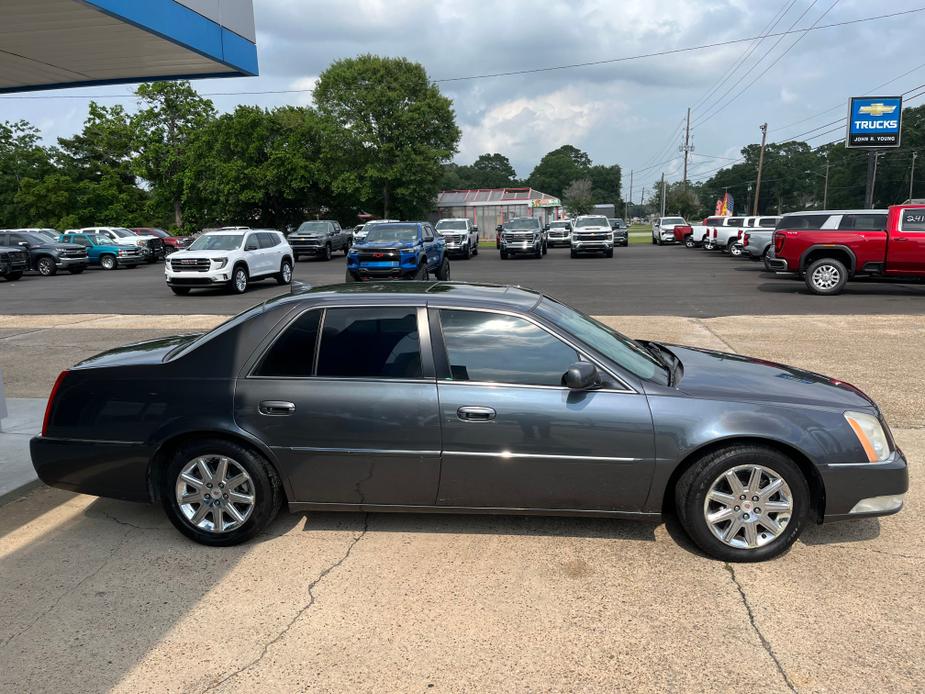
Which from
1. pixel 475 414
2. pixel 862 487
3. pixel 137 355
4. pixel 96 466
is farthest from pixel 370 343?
pixel 862 487

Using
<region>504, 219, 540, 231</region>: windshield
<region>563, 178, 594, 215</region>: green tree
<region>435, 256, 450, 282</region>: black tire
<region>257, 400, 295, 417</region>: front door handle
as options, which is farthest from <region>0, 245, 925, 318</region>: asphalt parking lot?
<region>563, 178, 594, 215</region>: green tree

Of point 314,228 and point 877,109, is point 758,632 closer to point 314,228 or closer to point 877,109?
point 314,228

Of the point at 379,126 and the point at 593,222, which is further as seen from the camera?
the point at 379,126

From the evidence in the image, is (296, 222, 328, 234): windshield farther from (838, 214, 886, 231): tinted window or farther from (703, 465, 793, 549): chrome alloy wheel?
(703, 465, 793, 549): chrome alloy wheel

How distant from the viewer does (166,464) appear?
3.78m

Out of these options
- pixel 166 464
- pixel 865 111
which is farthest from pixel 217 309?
pixel 865 111

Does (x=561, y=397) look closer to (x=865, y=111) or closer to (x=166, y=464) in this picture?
(x=166, y=464)

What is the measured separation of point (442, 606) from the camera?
10.4 feet

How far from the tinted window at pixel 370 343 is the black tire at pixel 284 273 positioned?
16.7m

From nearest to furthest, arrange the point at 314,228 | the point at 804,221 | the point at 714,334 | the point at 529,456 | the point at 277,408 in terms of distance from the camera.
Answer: the point at 529,456
the point at 277,408
the point at 714,334
the point at 804,221
the point at 314,228

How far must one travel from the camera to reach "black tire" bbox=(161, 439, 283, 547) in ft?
12.0

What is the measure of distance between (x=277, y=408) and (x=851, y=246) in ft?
48.9

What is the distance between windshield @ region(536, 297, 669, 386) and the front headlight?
3.26 feet

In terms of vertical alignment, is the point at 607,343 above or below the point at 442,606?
above
